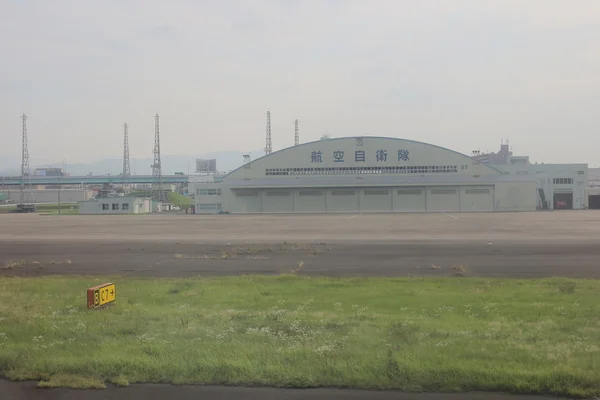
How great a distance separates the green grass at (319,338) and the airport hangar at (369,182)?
65503mm

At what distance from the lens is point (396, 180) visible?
7950cm

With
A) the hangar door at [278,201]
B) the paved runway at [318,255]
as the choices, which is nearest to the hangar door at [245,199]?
the hangar door at [278,201]

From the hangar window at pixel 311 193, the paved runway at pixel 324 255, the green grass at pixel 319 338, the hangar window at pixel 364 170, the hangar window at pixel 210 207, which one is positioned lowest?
the paved runway at pixel 324 255

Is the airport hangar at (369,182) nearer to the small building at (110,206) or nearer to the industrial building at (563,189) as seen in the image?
the industrial building at (563,189)

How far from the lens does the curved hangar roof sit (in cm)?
8002

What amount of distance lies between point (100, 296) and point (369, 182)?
229 ft

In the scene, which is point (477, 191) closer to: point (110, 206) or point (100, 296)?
point (110, 206)

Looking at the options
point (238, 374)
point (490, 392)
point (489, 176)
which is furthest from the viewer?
point (489, 176)

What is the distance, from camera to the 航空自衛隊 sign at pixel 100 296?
39.3 ft

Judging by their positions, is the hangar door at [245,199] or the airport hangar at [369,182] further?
the hangar door at [245,199]

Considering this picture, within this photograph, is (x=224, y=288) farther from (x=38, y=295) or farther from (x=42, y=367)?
(x=42, y=367)

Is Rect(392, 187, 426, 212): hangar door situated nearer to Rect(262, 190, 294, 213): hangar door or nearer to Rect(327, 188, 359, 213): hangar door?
Rect(327, 188, 359, 213): hangar door

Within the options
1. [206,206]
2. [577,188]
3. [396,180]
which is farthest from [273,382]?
[577,188]

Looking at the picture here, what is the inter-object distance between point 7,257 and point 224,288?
687 inches
